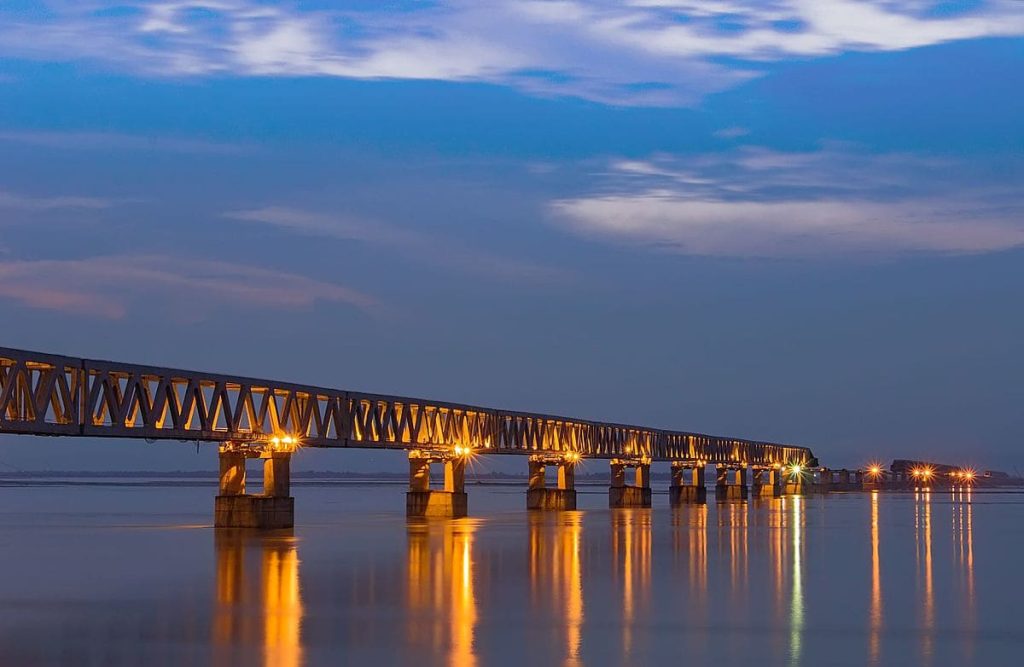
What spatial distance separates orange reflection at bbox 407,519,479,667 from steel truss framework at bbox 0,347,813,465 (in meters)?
13.2

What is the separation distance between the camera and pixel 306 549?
227ft

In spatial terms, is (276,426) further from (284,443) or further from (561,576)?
(561,576)

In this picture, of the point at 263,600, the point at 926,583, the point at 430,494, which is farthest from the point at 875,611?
the point at 430,494

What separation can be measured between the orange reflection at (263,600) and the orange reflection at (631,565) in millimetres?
7194

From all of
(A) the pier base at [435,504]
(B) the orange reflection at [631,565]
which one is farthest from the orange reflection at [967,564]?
(A) the pier base at [435,504]

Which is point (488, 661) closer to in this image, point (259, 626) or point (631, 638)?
point (631, 638)

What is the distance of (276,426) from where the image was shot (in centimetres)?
9075

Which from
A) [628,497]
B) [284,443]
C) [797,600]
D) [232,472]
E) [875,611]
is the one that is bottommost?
[875,611]

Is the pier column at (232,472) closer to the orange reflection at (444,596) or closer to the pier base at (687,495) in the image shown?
the orange reflection at (444,596)

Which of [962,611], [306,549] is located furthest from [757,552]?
[962,611]

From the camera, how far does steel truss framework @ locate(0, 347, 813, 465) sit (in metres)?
66.5

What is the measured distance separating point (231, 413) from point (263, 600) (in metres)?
43.3

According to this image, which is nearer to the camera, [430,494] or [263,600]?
[263,600]

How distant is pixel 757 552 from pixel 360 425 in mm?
43184
